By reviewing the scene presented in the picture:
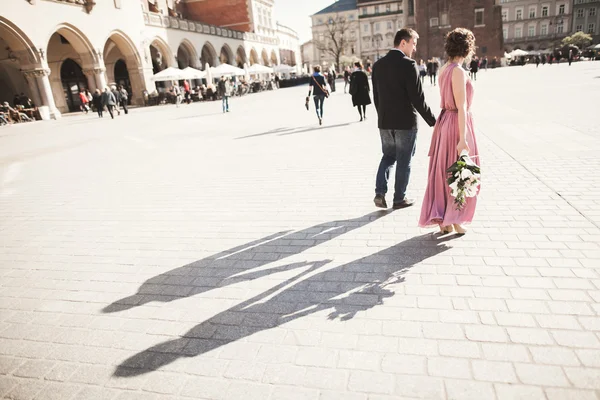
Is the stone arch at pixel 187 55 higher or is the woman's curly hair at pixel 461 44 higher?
the stone arch at pixel 187 55

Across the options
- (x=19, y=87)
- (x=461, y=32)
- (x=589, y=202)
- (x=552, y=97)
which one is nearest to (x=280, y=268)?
(x=461, y=32)

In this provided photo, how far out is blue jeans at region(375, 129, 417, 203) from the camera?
458cm

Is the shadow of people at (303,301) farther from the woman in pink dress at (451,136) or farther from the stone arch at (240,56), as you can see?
the stone arch at (240,56)

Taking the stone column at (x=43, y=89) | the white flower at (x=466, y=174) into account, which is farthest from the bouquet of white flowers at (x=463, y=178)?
the stone column at (x=43, y=89)

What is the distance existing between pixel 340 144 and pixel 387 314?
6709 millimetres

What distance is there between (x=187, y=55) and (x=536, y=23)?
2821 inches

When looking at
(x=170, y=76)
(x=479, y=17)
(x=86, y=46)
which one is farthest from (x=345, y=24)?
(x=86, y=46)

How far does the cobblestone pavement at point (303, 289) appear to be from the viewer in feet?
7.68

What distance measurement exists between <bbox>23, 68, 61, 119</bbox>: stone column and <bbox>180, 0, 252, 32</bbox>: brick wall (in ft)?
106

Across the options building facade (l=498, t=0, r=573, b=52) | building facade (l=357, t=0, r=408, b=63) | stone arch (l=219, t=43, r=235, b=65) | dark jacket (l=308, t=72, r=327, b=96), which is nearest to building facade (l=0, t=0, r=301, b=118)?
stone arch (l=219, t=43, r=235, b=65)

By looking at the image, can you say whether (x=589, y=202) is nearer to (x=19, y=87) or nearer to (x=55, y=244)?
(x=55, y=244)

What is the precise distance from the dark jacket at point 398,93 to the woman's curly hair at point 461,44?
0.52 meters

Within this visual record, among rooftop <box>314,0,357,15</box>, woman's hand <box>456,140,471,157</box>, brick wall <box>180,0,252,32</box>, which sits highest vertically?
rooftop <box>314,0,357,15</box>

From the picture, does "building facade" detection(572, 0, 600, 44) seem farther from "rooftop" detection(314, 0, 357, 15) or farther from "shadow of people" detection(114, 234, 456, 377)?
"shadow of people" detection(114, 234, 456, 377)
